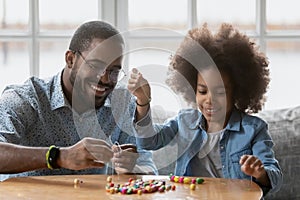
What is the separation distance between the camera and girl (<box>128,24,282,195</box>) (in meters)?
2.35

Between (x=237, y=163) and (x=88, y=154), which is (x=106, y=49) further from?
(x=237, y=163)

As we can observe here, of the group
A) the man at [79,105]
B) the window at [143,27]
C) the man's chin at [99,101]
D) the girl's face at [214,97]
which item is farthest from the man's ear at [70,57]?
the window at [143,27]

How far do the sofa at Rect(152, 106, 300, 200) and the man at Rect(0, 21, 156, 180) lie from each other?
34 centimetres

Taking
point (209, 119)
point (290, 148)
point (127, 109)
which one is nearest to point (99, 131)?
point (127, 109)

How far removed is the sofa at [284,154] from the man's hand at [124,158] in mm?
550

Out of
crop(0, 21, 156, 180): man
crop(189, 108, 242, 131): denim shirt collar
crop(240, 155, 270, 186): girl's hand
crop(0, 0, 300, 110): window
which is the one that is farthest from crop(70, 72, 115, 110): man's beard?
crop(0, 0, 300, 110): window

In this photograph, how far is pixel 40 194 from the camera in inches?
74.1

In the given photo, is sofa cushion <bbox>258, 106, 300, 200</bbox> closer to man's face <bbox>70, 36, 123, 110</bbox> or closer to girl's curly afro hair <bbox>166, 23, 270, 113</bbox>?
girl's curly afro hair <bbox>166, 23, 270, 113</bbox>

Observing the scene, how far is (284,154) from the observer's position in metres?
2.85

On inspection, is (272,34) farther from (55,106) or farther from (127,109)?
(55,106)

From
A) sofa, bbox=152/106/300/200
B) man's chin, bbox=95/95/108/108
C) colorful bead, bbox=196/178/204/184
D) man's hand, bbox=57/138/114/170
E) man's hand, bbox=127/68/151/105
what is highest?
man's hand, bbox=127/68/151/105

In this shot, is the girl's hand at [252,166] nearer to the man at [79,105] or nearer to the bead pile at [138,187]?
the bead pile at [138,187]

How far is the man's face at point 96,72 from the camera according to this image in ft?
7.76

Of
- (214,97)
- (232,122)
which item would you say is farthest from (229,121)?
(214,97)
